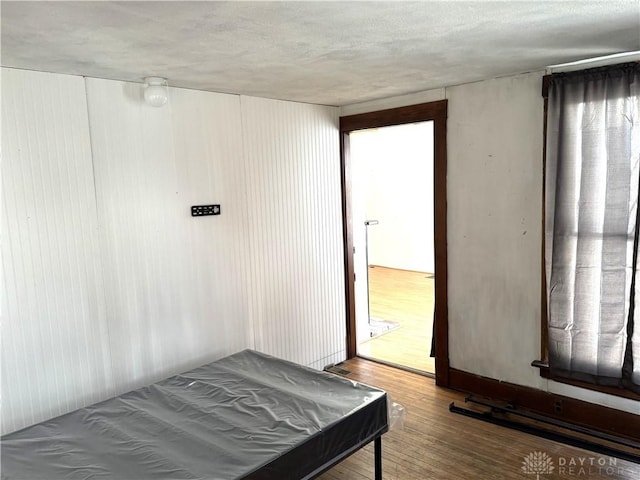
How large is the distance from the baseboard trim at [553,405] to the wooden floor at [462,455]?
308 millimetres

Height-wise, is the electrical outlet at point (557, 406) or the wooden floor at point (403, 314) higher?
the electrical outlet at point (557, 406)

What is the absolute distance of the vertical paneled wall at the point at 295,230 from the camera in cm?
362

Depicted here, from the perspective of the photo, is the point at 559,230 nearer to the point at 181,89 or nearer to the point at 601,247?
the point at 601,247

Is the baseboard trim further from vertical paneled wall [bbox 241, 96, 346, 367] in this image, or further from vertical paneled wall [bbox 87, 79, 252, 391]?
vertical paneled wall [bbox 87, 79, 252, 391]

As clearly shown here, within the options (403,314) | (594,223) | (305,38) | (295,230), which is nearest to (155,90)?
(305,38)

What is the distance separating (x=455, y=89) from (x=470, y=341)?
75.8 inches

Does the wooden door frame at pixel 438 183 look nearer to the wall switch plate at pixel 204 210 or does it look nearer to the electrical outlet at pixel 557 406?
the electrical outlet at pixel 557 406

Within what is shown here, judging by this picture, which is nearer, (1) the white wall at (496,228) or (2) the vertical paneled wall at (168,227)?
(2) the vertical paneled wall at (168,227)

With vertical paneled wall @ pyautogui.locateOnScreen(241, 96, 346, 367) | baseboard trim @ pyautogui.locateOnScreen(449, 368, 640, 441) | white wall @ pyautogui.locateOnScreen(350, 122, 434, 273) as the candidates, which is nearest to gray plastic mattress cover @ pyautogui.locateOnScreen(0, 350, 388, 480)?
vertical paneled wall @ pyautogui.locateOnScreen(241, 96, 346, 367)

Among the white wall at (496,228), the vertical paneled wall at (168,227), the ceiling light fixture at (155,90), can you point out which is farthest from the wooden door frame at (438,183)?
the ceiling light fixture at (155,90)

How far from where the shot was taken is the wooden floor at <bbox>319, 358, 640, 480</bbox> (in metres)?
2.60

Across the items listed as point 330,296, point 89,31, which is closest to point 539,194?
point 330,296

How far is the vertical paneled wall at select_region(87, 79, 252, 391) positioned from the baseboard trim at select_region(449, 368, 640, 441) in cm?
176
